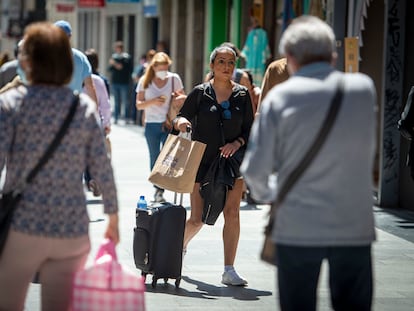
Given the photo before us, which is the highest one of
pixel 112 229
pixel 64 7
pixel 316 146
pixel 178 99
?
pixel 316 146

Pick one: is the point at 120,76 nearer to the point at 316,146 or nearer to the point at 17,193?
the point at 17,193

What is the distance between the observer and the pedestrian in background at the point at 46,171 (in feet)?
17.1

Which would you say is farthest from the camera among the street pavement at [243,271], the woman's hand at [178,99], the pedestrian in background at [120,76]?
the pedestrian in background at [120,76]

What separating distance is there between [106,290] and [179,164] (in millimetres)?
3656

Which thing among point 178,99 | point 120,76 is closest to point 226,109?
point 178,99

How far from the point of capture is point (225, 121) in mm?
8891

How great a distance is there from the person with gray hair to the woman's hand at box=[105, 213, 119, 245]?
0.63 metres

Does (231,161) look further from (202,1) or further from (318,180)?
(202,1)

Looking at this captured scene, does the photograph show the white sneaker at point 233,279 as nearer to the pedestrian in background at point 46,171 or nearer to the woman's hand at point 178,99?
the pedestrian in background at point 46,171

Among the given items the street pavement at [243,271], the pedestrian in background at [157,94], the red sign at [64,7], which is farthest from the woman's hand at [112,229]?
the red sign at [64,7]

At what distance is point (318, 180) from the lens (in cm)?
512

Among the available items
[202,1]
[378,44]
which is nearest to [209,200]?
[378,44]

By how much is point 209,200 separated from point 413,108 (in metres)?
1.62

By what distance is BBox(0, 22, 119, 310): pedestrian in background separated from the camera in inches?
206
